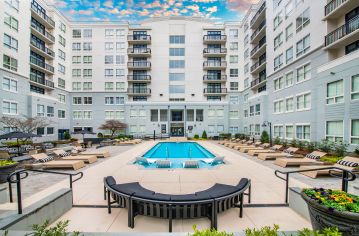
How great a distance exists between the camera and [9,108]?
81.4 feet

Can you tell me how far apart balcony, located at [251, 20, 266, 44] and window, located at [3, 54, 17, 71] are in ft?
126

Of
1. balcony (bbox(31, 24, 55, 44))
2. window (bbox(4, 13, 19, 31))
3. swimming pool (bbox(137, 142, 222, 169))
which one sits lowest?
swimming pool (bbox(137, 142, 222, 169))

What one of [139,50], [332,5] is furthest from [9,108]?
[332,5]

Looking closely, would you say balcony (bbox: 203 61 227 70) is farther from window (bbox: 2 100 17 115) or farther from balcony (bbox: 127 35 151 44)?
window (bbox: 2 100 17 115)

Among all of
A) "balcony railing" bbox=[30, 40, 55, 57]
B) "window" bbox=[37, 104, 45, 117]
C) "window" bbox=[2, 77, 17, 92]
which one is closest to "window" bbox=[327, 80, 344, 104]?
"window" bbox=[2, 77, 17, 92]

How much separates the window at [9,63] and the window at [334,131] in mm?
39116

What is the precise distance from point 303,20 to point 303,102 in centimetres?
966

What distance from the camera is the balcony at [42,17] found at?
97.6 feet

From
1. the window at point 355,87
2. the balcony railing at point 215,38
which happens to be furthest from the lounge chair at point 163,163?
the balcony railing at point 215,38

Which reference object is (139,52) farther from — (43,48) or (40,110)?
(40,110)

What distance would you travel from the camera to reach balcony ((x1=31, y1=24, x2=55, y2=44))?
3004 cm

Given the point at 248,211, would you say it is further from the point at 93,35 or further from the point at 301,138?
the point at 93,35

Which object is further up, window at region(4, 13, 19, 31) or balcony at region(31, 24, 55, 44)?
balcony at region(31, 24, 55, 44)

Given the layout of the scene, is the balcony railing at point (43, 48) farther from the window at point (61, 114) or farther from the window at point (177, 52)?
the window at point (177, 52)
